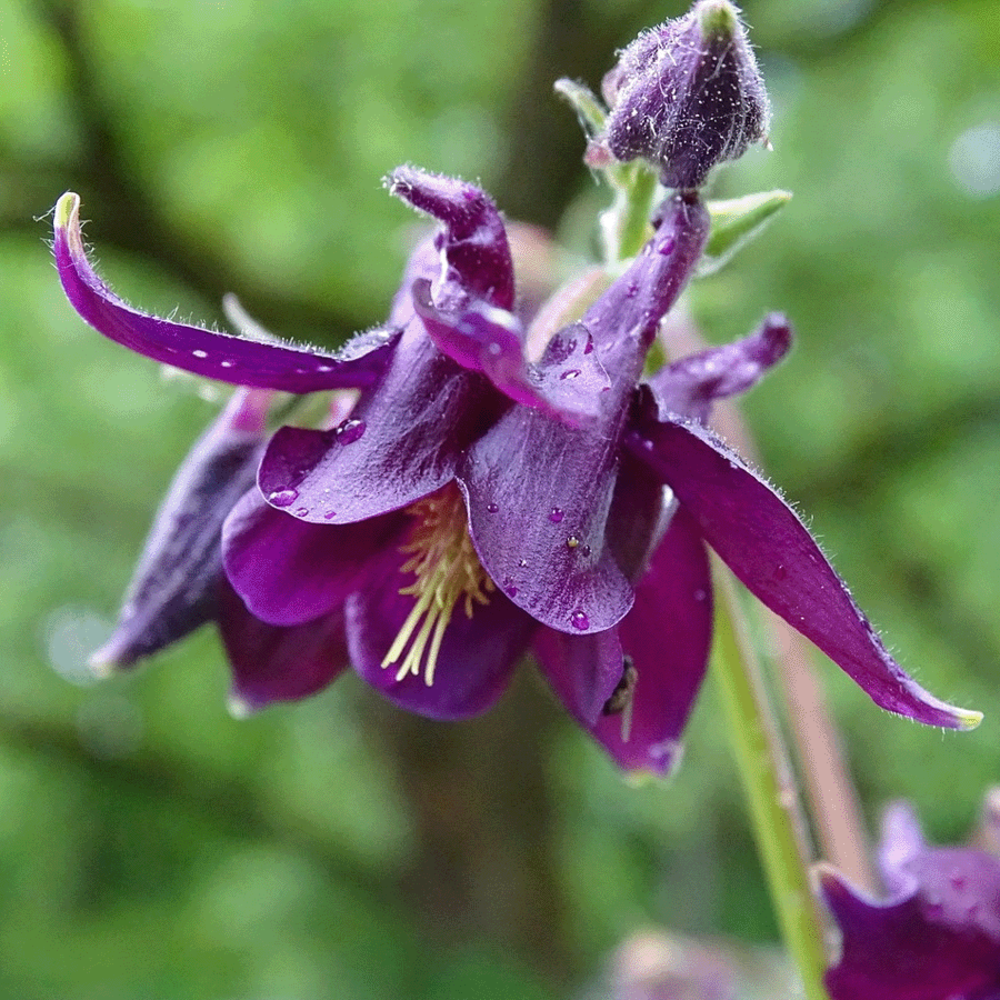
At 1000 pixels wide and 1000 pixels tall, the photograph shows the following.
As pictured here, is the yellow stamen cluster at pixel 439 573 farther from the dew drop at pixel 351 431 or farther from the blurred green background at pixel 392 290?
the blurred green background at pixel 392 290

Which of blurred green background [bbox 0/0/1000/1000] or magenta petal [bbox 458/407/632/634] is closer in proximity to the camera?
magenta petal [bbox 458/407/632/634]

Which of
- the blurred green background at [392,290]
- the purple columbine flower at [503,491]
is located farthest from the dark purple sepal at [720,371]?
the blurred green background at [392,290]

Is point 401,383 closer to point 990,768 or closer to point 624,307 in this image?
point 624,307

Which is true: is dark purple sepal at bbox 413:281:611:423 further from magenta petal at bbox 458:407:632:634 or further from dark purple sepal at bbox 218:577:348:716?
dark purple sepal at bbox 218:577:348:716

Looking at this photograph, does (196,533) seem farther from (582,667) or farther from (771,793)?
(771,793)

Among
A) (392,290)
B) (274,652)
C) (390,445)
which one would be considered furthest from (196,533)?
(392,290)

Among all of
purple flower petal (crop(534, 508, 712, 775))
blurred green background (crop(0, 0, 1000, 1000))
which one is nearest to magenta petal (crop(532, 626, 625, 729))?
purple flower petal (crop(534, 508, 712, 775))
